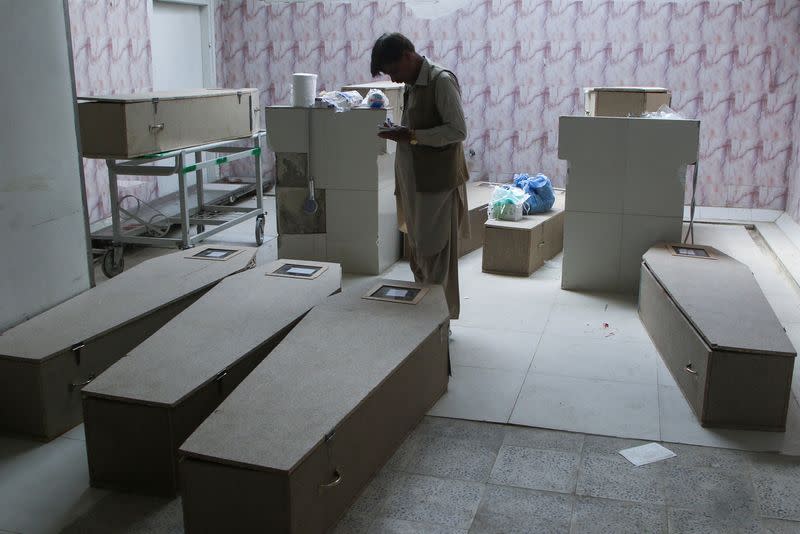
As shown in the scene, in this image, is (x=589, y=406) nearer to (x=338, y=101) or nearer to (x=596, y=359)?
(x=596, y=359)

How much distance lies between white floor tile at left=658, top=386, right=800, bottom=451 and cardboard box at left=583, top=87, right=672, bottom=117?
2.93 meters

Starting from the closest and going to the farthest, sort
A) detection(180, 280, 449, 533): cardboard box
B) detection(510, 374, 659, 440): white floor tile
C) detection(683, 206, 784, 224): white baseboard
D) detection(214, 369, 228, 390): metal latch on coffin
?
detection(180, 280, 449, 533): cardboard box
detection(214, 369, 228, 390): metal latch on coffin
detection(510, 374, 659, 440): white floor tile
detection(683, 206, 784, 224): white baseboard

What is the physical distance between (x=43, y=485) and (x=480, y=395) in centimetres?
167

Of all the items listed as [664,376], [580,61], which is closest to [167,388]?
[664,376]

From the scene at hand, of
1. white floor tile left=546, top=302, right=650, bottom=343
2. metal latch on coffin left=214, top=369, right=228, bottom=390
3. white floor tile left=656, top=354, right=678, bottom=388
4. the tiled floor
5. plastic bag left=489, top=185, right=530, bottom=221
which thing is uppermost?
plastic bag left=489, top=185, right=530, bottom=221

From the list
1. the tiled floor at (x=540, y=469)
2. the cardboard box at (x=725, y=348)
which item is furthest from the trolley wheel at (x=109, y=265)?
the cardboard box at (x=725, y=348)

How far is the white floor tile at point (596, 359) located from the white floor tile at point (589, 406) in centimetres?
8

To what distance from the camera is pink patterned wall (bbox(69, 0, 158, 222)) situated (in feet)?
19.1

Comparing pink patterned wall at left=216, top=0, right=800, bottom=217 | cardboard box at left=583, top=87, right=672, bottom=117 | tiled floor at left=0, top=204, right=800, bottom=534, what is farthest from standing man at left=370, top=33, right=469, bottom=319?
pink patterned wall at left=216, top=0, right=800, bottom=217

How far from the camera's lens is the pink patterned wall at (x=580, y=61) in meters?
6.63

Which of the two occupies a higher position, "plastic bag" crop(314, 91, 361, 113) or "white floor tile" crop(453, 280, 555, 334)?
"plastic bag" crop(314, 91, 361, 113)

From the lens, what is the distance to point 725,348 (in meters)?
2.97

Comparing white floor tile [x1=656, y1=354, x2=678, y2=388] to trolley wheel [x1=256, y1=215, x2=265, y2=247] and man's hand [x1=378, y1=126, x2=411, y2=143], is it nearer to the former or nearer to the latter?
man's hand [x1=378, y1=126, x2=411, y2=143]

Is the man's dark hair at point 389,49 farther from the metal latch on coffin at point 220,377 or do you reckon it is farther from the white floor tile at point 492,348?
the metal latch on coffin at point 220,377
